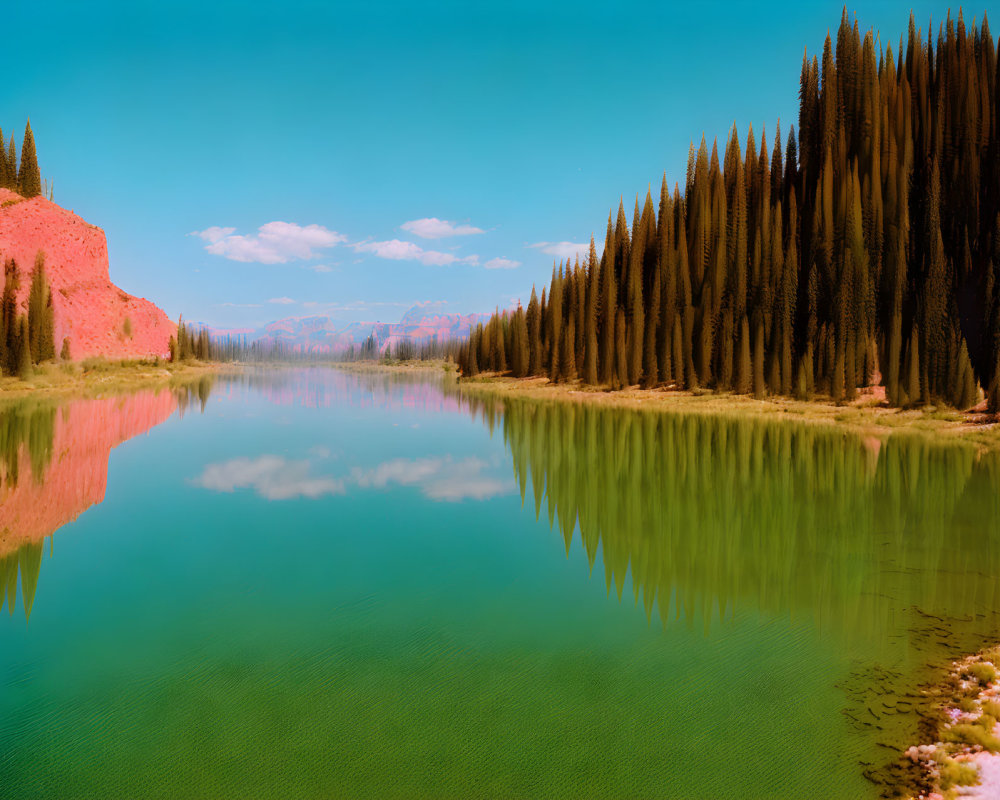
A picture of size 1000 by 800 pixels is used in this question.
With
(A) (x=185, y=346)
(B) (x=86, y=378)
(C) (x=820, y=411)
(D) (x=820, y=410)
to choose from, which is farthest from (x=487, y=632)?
(A) (x=185, y=346)

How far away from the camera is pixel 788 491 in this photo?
58.1 ft

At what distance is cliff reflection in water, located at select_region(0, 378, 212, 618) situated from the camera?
11.7 meters

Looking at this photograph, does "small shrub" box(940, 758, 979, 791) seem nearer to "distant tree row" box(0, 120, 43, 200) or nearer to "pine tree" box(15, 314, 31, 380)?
"pine tree" box(15, 314, 31, 380)

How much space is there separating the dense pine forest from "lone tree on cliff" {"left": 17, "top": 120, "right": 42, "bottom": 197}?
11358 cm

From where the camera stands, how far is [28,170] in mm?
119000

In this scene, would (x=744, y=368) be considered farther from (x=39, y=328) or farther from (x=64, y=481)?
(x=39, y=328)

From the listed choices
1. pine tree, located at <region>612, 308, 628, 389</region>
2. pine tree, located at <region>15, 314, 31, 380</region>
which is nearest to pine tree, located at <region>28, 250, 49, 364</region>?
pine tree, located at <region>15, 314, 31, 380</region>

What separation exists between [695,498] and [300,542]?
10.5 metres

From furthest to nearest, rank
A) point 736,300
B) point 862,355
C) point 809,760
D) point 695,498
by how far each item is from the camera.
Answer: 1. point 736,300
2. point 862,355
3. point 695,498
4. point 809,760

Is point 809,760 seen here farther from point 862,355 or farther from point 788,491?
point 862,355

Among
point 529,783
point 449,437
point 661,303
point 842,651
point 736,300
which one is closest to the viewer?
point 529,783

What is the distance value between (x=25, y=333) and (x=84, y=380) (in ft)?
29.4

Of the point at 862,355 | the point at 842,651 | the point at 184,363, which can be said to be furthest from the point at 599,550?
the point at 184,363

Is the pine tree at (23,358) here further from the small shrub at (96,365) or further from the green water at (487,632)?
the green water at (487,632)
